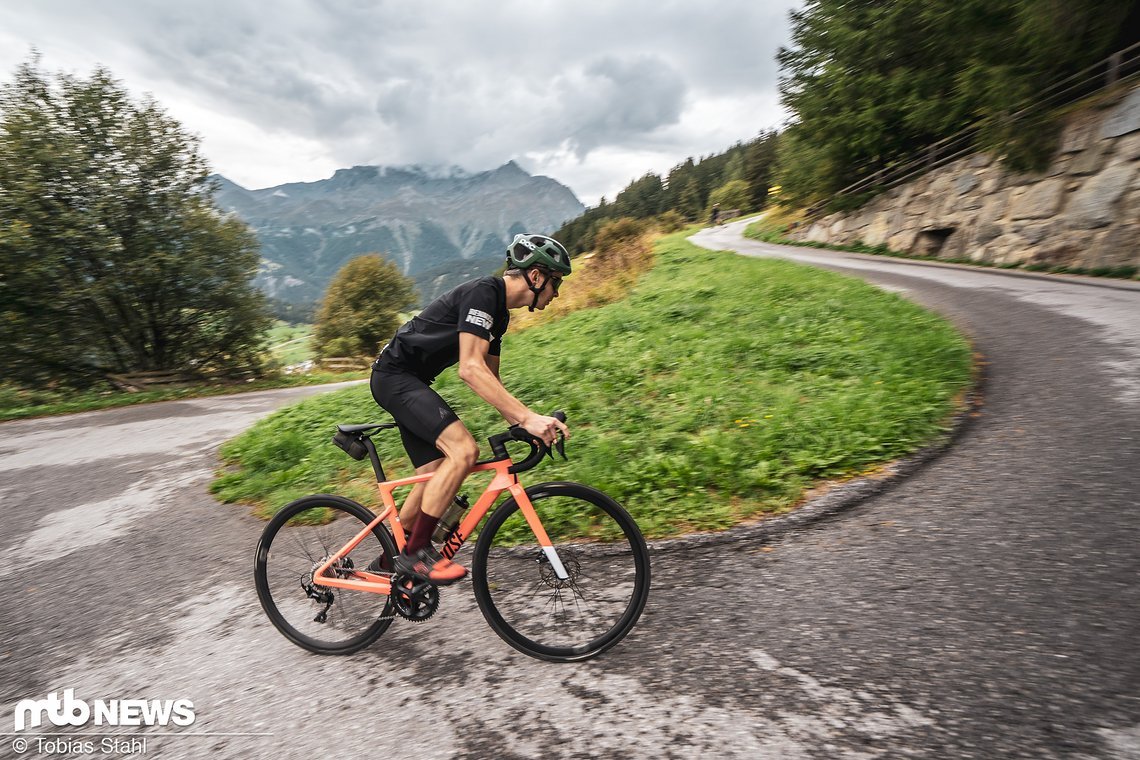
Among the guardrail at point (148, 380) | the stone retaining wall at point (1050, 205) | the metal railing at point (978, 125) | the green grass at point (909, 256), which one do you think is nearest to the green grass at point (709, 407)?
the green grass at point (909, 256)

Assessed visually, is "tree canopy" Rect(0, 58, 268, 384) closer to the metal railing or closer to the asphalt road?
the asphalt road

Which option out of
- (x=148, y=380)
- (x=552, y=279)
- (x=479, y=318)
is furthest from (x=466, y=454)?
(x=148, y=380)

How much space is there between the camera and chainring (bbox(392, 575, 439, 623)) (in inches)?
118

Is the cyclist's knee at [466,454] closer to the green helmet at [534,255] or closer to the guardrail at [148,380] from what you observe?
the green helmet at [534,255]

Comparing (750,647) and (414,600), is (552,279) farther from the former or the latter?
(750,647)

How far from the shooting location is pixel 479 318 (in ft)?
9.15

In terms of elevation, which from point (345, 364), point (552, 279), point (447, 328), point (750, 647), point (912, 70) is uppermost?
point (912, 70)

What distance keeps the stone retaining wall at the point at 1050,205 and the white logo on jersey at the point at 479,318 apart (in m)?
15.4

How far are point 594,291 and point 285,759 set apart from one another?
49.6ft

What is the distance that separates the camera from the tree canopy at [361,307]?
39156 mm

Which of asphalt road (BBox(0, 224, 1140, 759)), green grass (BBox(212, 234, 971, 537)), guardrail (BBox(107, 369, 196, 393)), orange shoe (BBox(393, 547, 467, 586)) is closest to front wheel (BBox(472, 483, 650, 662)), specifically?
asphalt road (BBox(0, 224, 1140, 759))

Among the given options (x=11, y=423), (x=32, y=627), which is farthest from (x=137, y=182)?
(x=32, y=627)

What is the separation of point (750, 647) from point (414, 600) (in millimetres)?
1749

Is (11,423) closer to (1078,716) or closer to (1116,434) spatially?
(1078,716)
